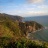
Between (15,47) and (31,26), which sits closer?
(15,47)

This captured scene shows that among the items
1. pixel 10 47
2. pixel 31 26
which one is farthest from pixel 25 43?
pixel 31 26

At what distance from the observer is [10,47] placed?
67.8 feet

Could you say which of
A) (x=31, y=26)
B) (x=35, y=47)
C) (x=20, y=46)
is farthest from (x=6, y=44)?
(x=31, y=26)

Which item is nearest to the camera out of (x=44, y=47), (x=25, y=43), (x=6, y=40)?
(x=44, y=47)

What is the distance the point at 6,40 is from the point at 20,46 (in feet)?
9.57

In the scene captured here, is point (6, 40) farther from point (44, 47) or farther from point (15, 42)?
point (44, 47)

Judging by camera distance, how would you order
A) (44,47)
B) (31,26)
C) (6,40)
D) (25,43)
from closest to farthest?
(44,47), (25,43), (6,40), (31,26)

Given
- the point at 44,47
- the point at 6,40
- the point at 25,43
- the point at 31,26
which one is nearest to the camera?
the point at 44,47

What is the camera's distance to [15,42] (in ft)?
69.1

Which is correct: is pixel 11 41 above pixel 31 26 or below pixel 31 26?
above

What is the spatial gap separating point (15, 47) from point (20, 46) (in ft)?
2.25

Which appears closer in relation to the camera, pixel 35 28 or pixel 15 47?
pixel 15 47

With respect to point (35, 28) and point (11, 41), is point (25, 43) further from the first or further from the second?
point (35, 28)

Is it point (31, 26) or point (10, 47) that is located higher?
point (10, 47)
